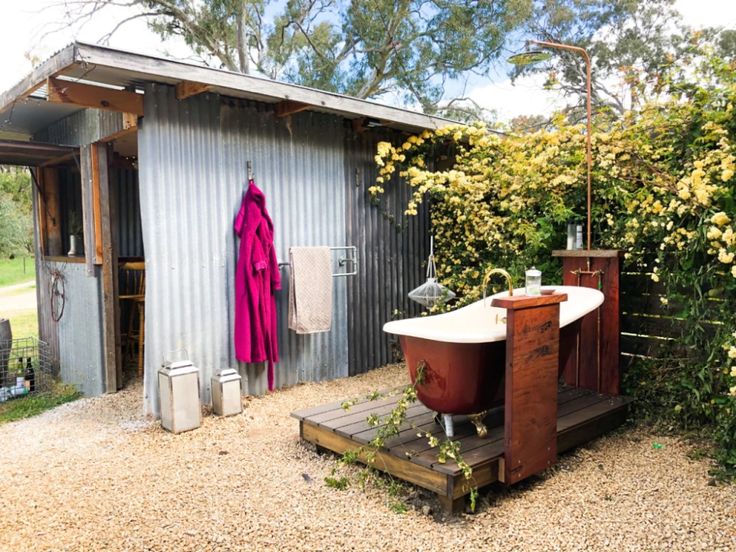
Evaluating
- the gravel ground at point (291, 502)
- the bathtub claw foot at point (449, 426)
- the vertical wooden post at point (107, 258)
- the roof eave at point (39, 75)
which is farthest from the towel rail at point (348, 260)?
the roof eave at point (39, 75)

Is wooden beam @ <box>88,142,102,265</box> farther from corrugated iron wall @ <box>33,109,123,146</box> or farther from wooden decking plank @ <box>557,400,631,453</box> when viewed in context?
wooden decking plank @ <box>557,400,631,453</box>

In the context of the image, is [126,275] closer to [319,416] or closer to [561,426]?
[319,416]

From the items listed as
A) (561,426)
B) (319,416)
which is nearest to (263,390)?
(319,416)

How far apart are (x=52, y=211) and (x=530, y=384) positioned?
15.1ft

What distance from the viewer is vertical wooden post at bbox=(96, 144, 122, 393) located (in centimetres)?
421

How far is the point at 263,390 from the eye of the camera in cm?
423

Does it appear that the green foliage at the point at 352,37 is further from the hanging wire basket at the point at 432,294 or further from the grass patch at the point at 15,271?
the grass patch at the point at 15,271

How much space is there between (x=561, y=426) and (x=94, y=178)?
3.69 meters

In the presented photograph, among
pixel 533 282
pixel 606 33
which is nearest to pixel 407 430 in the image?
pixel 533 282

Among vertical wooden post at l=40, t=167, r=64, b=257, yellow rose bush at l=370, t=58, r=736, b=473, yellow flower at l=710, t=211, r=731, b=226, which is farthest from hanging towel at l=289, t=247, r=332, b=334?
yellow flower at l=710, t=211, r=731, b=226

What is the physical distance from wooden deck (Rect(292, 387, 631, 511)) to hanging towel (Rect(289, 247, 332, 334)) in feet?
3.15

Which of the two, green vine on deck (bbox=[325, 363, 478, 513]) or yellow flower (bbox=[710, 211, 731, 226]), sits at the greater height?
yellow flower (bbox=[710, 211, 731, 226])

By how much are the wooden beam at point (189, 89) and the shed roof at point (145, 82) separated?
0.04m

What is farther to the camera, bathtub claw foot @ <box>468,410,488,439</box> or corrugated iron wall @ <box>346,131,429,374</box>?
corrugated iron wall @ <box>346,131,429,374</box>
